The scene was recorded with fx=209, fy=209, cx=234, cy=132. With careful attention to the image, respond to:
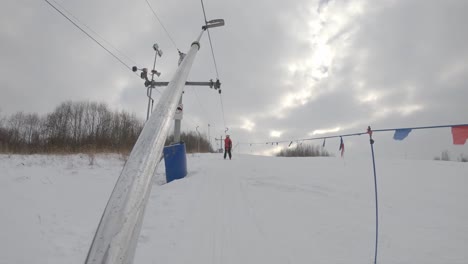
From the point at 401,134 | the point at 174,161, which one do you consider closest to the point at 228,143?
the point at 174,161

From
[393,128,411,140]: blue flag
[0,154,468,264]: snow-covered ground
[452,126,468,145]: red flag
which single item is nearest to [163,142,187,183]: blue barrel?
[0,154,468,264]: snow-covered ground

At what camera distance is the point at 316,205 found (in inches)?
173

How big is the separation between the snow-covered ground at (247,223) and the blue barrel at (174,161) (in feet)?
2.34

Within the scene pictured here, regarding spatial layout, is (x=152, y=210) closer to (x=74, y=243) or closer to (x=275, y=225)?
(x=74, y=243)

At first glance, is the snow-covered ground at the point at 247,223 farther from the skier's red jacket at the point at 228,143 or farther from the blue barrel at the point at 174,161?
the skier's red jacket at the point at 228,143

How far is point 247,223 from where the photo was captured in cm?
339

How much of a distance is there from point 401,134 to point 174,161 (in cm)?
→ 569

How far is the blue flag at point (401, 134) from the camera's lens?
12.0 ft

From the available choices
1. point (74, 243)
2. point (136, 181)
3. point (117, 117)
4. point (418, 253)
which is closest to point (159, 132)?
point (136, 181)

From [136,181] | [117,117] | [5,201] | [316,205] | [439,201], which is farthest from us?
[117,117]

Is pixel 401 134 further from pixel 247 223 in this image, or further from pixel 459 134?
pixel 247 223

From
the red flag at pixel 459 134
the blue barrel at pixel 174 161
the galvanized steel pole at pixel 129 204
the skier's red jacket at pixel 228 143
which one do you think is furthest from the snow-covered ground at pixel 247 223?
the skier's red jacket at pixel 228 143

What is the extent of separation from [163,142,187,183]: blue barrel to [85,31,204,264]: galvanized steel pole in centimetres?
543

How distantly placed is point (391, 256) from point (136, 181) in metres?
3.15
